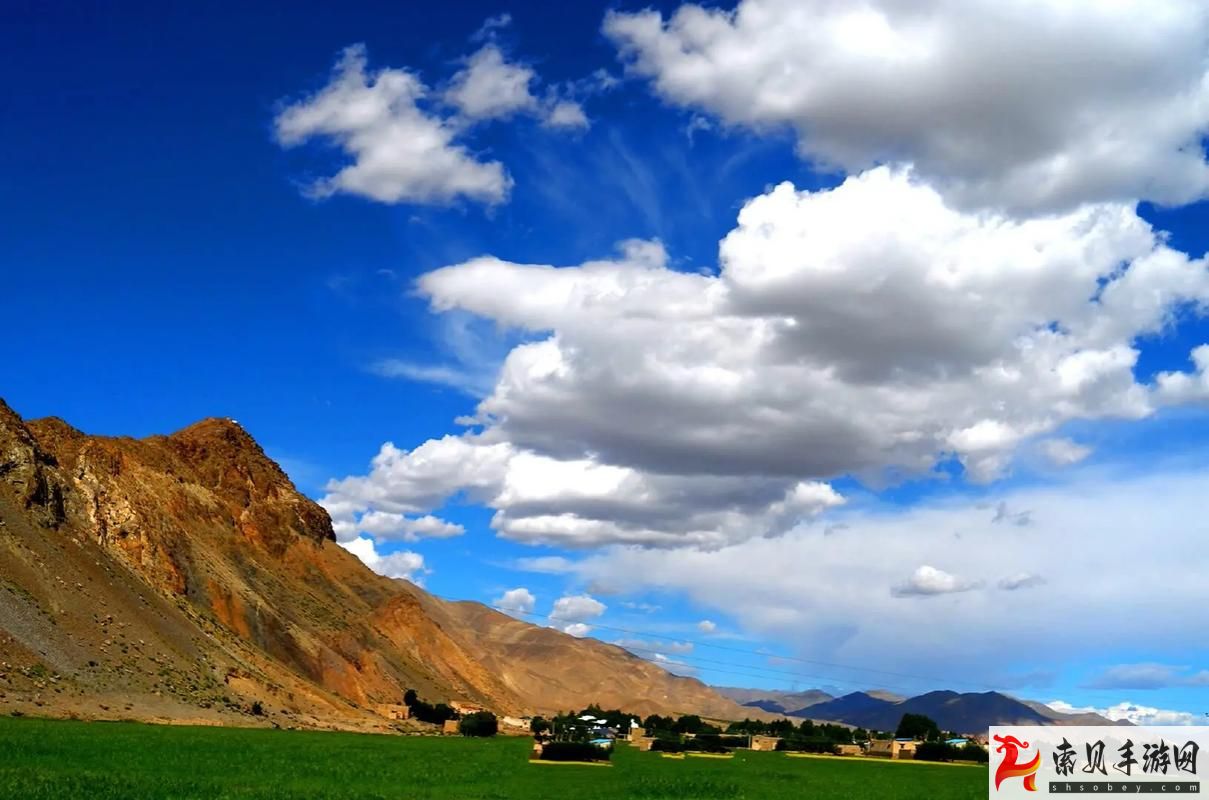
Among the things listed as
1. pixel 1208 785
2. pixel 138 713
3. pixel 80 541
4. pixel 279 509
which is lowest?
pixel 138 713

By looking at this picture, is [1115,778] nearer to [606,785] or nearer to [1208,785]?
[1208,785]

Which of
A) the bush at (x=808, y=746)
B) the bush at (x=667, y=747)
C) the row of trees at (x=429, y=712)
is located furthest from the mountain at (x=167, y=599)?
the bush at (x=808, y=746)

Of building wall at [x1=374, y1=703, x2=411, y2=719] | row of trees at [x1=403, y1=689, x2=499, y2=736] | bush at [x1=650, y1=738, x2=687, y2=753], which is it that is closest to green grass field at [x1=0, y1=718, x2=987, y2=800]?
bush at [x1=650, y1=738, x2=687, y2=753]

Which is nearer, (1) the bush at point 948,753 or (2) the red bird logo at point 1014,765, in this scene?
(2) the red bird logo at point 1014,765

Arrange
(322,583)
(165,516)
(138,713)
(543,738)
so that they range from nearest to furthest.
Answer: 1. (543,738)
2. (138,713)
3. (165,516)
4. (322,583)

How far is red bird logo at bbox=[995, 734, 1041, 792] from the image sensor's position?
80.8 feet

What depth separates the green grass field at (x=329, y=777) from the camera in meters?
29.5

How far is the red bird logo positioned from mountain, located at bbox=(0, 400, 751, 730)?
76.3 meters

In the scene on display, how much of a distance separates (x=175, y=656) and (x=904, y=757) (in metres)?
76.8

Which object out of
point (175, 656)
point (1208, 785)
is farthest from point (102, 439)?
point (1208, 785)

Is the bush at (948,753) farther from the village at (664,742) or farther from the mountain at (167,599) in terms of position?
the mountain at (167,599)

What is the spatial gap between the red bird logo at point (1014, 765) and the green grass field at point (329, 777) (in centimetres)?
1385

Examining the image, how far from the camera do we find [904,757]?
11012cm

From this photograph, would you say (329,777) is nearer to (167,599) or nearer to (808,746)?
(808,746)
